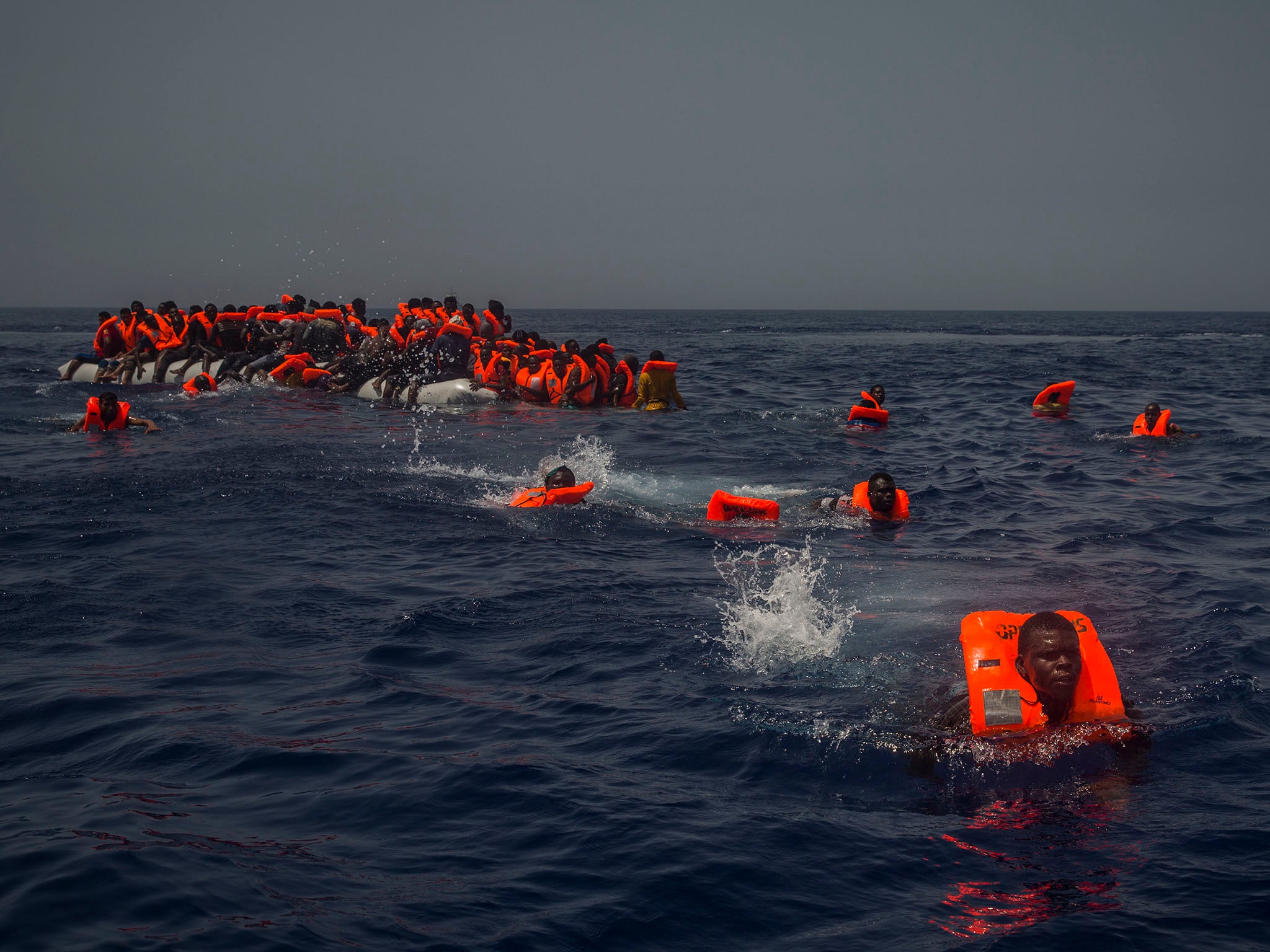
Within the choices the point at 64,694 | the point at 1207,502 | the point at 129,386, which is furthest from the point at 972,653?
the point at 129,386

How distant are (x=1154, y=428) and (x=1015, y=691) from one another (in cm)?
1508

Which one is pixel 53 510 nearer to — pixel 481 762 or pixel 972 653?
pixel 481 762

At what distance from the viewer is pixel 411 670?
286 inches

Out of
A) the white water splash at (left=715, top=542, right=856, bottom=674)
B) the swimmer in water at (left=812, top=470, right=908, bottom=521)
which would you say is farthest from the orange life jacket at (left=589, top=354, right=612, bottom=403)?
the white water splash at (left=715, top=542, right=856, bottom=674)

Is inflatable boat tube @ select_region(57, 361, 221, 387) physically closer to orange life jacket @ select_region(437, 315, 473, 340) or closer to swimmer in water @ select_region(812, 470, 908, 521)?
orange life jacket @ select_region(437, 315, 473, 340)

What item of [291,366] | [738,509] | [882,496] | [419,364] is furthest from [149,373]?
[882,496]

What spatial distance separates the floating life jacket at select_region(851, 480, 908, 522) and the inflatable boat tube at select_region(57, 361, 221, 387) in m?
20.2

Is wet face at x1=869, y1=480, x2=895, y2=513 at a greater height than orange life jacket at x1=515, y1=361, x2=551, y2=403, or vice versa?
orange life jacket at x1=515, y1=361, x2=551, y2=403

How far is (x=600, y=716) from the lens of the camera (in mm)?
6469

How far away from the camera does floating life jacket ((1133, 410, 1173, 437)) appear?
1830 centimetres

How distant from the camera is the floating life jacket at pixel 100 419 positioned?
18.1 meters

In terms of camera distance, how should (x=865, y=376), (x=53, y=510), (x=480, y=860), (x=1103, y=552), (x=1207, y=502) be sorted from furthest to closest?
(x=865, y=376)
(x=1207, y=502)
(x=53, y=510)
(x=1103, y=552)
(x=480, y=860)

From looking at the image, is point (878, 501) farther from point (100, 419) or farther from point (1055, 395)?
point (100, 419)

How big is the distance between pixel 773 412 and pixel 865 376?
1293 cm
